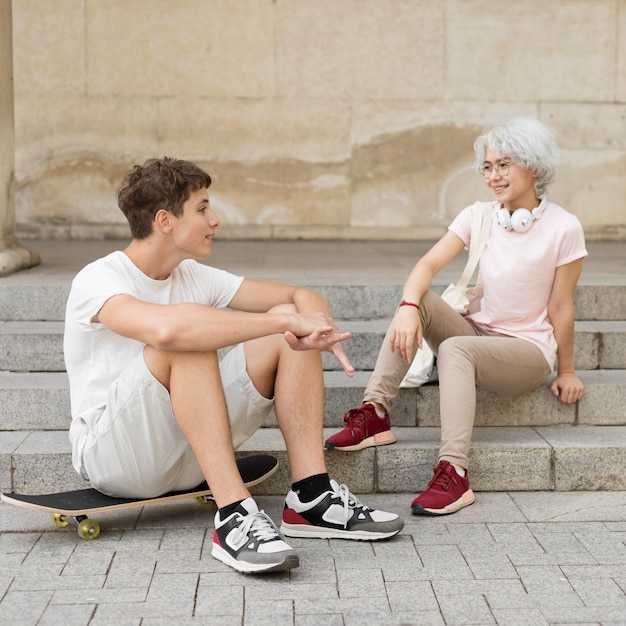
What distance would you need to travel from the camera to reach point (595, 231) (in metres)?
8.55

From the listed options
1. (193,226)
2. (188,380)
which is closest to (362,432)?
(188,380)

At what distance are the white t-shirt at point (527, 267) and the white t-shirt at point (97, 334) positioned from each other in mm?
1340

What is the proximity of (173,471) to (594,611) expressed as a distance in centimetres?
143

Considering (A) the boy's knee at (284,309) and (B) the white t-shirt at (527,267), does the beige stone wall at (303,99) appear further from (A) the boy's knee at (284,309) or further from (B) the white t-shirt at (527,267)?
(A) the boy's knee at (284,309)

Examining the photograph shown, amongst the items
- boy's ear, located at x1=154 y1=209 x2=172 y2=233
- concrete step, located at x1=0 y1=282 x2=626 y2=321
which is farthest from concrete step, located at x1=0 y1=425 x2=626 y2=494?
concrete step, located at x1=0 y1=282 x2=626 y2=321

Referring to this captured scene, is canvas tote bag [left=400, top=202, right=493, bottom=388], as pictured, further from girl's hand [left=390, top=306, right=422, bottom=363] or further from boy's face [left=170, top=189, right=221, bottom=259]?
boy's face [left=170, top=189, right=221, bottom=259]

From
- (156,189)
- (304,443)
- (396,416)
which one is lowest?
(396,416)

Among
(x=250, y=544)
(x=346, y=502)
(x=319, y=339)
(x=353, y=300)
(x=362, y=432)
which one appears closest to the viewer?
(x=250, y=544)

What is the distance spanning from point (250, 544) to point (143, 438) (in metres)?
0.51

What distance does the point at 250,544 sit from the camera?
3.19 m

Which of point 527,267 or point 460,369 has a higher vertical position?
point 527,267

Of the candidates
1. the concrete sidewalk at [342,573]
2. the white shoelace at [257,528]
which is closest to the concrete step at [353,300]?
the concrete sidewalk at [342,573]

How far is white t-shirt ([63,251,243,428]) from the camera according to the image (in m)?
3.39

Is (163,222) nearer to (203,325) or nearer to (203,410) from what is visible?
(203,325)
